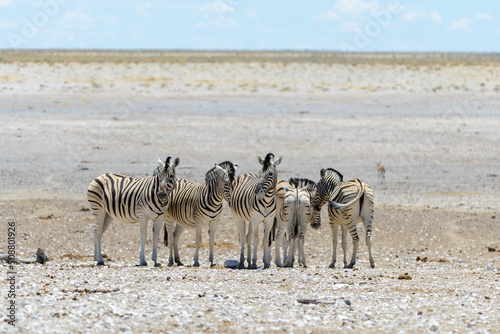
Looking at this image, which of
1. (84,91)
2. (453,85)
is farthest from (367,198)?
(453,85)

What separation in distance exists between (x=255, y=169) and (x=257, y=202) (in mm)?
12323

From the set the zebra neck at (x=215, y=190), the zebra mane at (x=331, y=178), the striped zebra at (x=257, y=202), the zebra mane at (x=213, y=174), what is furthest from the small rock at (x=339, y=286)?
the zebra mane at (x=331, y=178)

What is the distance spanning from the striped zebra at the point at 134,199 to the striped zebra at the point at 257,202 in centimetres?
126

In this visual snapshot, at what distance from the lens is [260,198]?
499 inches

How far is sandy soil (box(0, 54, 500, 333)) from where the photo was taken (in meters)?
9.06

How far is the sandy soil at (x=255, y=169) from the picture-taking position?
9062mm

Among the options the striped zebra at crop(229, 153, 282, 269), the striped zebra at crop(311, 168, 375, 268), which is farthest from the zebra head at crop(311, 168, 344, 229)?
the striped zebra at crop(229, 153, 282, 269)

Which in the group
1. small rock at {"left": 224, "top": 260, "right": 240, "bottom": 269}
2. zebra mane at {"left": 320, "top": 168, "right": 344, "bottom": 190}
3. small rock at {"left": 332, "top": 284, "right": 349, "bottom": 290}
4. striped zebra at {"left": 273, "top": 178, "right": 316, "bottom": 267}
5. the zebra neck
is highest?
zebra mane at {"left": 320, "top": 168, "right": 344, "bottom": 190}

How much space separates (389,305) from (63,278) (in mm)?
4465

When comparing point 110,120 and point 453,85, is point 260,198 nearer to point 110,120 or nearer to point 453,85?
point 110,120

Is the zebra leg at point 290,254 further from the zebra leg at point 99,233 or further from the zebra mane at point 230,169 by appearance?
the zebra leg at point 99,233

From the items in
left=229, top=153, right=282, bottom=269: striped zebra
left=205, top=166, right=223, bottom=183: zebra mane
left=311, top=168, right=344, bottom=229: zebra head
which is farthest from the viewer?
left=311, top=168, right=344, bottom=229: zebra head

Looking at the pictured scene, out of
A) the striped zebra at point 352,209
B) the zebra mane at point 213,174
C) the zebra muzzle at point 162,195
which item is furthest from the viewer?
the striped zebra at point 352,209

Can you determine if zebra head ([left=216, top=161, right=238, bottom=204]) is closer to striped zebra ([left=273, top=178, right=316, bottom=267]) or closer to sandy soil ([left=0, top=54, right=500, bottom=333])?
striped zebra ([left=273, top=178, right=316, bottom=267])
